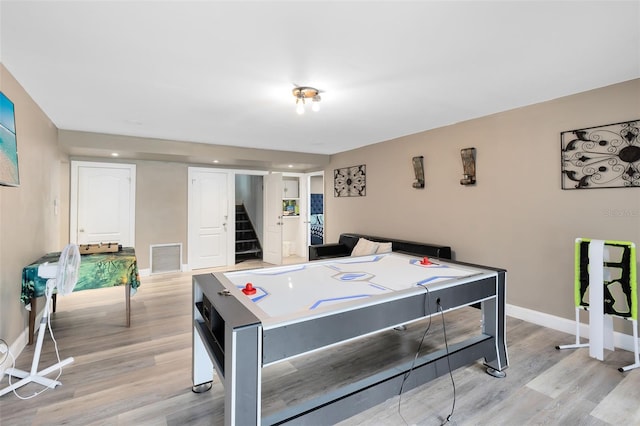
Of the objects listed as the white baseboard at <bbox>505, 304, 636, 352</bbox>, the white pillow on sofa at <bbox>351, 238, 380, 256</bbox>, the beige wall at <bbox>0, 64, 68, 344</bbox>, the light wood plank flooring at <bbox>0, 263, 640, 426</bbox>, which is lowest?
the light wood plank flooring at <bbox>0, 263, 640, 426</bbox>

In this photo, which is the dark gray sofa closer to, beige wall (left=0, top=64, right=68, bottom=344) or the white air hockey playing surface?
the white air hockey playing surface

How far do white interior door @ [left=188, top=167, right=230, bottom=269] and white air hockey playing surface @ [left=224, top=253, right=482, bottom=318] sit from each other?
4.08m

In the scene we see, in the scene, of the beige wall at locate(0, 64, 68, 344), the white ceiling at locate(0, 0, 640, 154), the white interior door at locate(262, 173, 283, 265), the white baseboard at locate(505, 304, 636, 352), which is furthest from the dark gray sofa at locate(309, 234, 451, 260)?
the beige wall at locate(0, 64, 68, 344)

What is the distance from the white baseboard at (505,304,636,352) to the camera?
8.71 feet

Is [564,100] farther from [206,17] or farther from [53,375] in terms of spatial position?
[53,375]

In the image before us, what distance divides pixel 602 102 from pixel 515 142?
29.6 inches

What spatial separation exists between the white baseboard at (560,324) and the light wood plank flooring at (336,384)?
86 millimetres

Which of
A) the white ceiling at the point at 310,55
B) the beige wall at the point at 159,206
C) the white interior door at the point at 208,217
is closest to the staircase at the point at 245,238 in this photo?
the white interior door at the point at 208,217

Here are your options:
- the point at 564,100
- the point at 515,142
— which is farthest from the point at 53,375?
the point at 564,100

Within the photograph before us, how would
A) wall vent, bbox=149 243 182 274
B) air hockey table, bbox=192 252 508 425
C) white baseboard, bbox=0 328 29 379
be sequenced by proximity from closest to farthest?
air hockey table, bbox=192 252 508 425, white baseboard, bbox=0 328 29 379, wall vent, bbox=149 243 182 274

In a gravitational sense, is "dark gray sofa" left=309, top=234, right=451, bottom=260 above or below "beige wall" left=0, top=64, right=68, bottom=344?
below

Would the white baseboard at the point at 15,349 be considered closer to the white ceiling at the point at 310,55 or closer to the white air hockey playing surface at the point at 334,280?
the white air hockey playing surface at the point at 334,280

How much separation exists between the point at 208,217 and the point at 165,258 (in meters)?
1.08

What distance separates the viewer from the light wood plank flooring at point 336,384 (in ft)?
6.03
